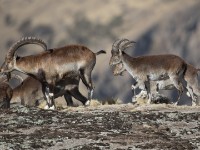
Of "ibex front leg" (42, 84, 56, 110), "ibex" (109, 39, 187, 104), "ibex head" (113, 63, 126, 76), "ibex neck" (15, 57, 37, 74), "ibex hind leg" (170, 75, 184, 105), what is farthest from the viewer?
"ibex head" (113, 63, 126, 76)

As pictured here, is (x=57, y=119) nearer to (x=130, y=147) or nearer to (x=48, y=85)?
(x=130, y=147)

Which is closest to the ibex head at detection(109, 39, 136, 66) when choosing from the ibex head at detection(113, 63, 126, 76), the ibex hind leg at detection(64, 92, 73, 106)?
the ibex head at detection(113, 63, 126, 76)

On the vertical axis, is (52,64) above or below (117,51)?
below

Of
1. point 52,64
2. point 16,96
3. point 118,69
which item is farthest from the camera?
point 118,69

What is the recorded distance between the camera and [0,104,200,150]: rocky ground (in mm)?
15758

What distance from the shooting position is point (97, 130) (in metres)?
17.0

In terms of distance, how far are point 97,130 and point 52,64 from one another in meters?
10.9

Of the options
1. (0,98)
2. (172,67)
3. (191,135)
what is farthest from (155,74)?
(191,135)

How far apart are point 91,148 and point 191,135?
2.66m

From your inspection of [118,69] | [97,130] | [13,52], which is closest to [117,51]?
[118,69]

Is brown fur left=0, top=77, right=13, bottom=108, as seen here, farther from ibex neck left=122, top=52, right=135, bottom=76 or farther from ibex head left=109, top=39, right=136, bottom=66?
ibex head left=109, top=39, right=136, bottom=66

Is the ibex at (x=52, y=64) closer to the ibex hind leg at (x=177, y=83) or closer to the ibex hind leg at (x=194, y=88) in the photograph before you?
the ibex hind leg at (x=177, y=83)

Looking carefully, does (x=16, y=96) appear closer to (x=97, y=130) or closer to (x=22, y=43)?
(x=22, y=43)

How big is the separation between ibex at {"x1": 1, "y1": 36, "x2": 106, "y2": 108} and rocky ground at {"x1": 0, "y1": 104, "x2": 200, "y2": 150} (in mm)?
8167
